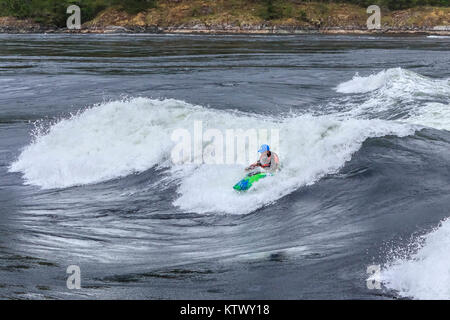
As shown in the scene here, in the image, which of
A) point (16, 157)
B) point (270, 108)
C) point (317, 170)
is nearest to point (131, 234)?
point (317, 170)

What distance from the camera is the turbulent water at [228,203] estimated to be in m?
8.44

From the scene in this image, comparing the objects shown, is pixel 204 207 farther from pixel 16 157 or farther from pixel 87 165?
pixel 16 157

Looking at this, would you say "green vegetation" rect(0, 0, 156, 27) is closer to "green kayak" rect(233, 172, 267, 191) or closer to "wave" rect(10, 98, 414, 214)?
"wave" rect(10, 98, 414, 214)

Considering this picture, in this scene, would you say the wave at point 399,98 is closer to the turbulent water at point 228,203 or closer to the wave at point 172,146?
the turbulent water at point 228,203

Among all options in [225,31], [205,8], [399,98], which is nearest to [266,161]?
[399,98]

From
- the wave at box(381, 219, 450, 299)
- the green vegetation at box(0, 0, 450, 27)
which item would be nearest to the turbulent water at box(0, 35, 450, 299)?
the wave at box(381, 219, 450, 299)

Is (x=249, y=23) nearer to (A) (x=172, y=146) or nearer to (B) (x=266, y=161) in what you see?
(A) (x=172, y=146)

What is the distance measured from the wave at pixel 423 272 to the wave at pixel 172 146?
13.9 ft

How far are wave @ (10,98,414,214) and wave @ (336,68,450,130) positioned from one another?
11.9 feet

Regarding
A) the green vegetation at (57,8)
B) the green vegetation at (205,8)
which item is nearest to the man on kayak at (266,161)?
the green vegetation at (205,8)

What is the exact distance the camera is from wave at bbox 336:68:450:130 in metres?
20.3

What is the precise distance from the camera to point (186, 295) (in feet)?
26.6

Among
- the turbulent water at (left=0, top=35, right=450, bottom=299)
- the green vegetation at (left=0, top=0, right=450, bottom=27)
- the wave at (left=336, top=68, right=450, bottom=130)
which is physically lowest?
the turbulent water at (left=0, top=35, right=450, bottom=299)

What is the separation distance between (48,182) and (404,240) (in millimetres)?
10167
